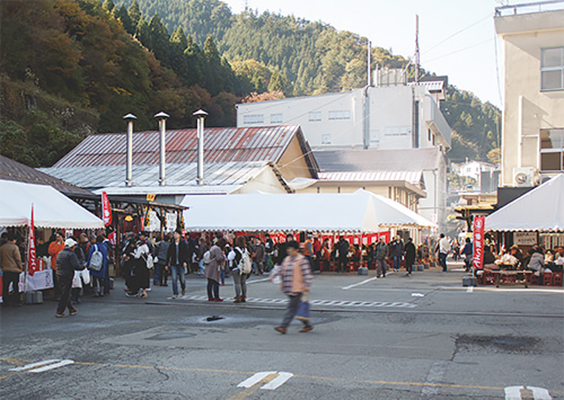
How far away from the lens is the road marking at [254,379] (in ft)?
22.0

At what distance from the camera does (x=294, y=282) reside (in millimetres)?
10406

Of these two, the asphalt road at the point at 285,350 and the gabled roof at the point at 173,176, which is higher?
the gabled roof at the point at 173,176

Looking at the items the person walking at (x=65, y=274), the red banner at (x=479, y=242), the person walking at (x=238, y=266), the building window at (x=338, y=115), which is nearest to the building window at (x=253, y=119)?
the building window at (x=338, y=115)

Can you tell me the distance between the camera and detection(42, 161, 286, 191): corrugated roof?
104 feet

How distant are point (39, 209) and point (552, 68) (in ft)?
63.1

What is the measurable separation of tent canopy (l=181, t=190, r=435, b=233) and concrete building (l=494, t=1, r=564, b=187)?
5.72 metres

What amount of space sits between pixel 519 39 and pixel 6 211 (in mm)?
19548

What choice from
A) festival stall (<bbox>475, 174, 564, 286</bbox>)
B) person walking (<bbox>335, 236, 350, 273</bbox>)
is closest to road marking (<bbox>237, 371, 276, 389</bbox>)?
festival stall (<bbox>475, 174, 564, 286</bbox>)

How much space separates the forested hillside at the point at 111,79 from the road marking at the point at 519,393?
1373 inches

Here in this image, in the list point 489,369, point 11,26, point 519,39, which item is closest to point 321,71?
point 11,26

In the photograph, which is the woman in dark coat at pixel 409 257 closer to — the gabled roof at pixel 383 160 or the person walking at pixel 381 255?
the person walking at pixel 381 255

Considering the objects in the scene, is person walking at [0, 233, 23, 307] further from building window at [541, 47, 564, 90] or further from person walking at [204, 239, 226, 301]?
building window at [541, 47, 564, 90]

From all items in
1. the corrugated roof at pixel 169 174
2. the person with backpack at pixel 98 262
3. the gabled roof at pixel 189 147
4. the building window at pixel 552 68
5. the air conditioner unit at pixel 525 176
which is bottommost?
the person with backpack at pixel 98 262

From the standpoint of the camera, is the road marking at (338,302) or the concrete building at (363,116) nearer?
the road marking at (338,302)
